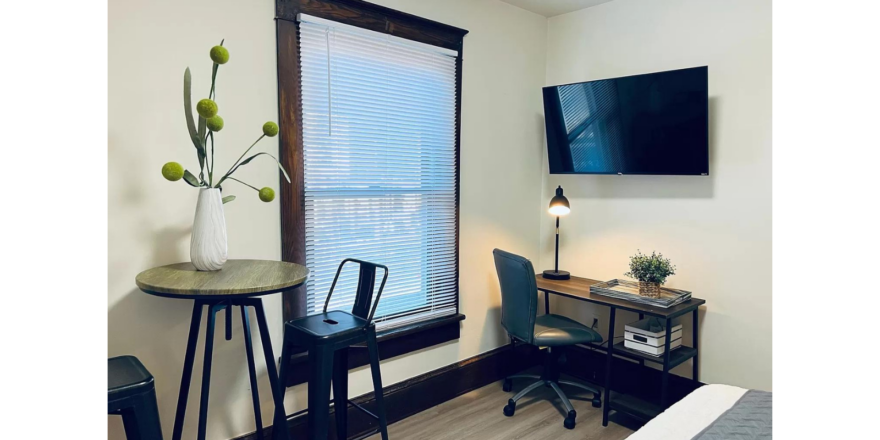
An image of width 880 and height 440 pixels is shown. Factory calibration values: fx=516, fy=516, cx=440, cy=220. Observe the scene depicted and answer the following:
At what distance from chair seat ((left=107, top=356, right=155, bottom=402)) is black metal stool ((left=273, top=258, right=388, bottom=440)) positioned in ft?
1.95

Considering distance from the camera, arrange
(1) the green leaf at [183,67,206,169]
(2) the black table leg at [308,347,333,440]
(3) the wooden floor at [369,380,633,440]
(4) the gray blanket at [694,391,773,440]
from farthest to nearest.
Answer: (3) the wooden floor at [369,380,633,440] < (2) the black table leg at [308,347,333,440] < (1) the green leaf at [183,67,206,169] < (4) the gray blanket at [694,391,773,440]

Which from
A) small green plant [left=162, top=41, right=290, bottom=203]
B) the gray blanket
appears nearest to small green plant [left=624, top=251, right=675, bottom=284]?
the gray blanket

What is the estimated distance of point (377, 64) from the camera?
8.79ft

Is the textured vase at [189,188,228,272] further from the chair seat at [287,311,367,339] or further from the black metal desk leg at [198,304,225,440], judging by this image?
the chair seat at [287,311,367,339]

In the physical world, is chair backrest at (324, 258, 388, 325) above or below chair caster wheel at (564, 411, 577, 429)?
above

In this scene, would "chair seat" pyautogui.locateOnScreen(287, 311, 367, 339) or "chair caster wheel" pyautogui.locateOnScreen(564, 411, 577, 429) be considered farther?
"chair caster wheel" pyautogui.locateOnScreen(564, 411, 577, 429)

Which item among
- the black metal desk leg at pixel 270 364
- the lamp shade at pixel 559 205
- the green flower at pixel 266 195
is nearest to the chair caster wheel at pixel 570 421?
the lamp shade at pixel 559 205

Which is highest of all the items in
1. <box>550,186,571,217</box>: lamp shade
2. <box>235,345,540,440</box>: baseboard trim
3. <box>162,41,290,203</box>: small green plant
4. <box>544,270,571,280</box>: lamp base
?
<box>162,41,290,203</box>: small green plant

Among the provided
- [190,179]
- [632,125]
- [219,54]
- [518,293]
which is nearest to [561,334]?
[518,293]

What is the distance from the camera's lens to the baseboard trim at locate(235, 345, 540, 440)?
2.63 meters

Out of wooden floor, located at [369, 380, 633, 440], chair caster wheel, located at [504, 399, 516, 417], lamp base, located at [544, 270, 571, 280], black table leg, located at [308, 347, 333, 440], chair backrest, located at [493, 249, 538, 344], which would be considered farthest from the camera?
lamp base, located at [544, 270, 571, 280]
